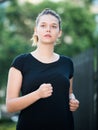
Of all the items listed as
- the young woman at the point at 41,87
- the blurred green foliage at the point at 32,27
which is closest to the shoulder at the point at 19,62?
the young woman at the point at 41,87

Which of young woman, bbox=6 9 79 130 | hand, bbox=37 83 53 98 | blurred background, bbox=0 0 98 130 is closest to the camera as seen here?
hand, bbox=37 83 53 98

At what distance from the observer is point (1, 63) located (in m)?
23.2

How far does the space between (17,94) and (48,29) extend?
509 mm

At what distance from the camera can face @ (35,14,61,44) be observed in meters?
3.76

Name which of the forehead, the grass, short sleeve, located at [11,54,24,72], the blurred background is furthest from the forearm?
the blurred background

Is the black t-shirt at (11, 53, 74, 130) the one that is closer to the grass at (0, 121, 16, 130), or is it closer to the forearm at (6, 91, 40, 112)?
the forearm at (6, 91, 40, 112)

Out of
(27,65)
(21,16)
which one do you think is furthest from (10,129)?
(21,16)

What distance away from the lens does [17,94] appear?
144 inches

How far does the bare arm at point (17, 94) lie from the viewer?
3.54 m

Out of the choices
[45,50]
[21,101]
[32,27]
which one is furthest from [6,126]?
[32,27]

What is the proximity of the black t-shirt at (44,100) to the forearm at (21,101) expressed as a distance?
0.24 ft

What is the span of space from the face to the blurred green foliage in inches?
749

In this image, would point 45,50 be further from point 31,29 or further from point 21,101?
point 31,29

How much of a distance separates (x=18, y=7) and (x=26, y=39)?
1817mm
